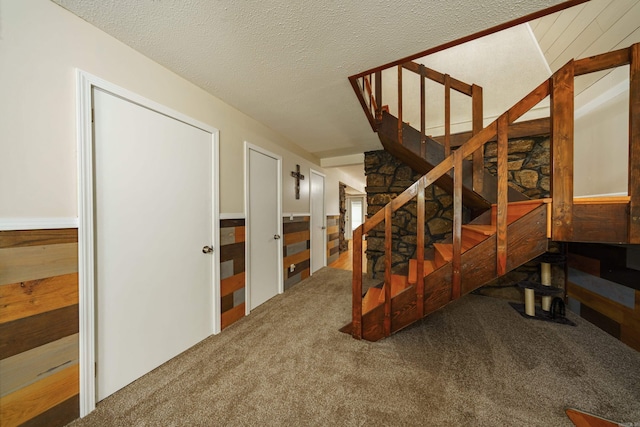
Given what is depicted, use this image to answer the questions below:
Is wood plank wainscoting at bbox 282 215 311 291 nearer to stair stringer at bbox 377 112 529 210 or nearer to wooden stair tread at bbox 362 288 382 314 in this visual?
wooden stair tread at bbox 362 288 382 314

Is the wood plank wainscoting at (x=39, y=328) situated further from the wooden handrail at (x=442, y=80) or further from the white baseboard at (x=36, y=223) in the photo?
the wooden handrail at (x=442, y=80)

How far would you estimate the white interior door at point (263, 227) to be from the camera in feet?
7.27

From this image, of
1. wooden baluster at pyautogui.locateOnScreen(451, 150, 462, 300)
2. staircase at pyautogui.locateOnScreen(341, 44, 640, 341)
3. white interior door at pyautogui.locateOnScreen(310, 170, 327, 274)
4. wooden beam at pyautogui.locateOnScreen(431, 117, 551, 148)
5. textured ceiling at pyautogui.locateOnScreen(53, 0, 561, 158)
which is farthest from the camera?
white interior door at pyautogui.locateOnScreen(310, 170, 327, 274)

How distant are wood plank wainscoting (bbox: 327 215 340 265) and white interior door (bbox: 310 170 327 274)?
276 millimetres

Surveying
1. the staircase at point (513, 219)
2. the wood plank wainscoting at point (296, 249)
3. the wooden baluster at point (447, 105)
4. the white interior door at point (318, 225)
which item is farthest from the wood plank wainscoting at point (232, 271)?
the wooden baluster at point (447, 105)

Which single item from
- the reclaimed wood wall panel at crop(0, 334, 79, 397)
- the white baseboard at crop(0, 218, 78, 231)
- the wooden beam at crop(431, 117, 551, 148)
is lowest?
the reclaimed wood wall panel at crop(0, 334, 79, 397)

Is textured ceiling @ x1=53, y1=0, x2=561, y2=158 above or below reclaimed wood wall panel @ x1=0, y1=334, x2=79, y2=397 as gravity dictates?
above

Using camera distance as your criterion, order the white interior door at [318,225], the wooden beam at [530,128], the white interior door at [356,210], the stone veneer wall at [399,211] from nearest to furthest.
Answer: the wooden beam at [530,128], the stone veneer wall at [399,211], the white interior door at [318,225], the white interior door at [356,210]

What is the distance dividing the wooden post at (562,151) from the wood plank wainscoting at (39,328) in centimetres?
275

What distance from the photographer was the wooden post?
1.15m

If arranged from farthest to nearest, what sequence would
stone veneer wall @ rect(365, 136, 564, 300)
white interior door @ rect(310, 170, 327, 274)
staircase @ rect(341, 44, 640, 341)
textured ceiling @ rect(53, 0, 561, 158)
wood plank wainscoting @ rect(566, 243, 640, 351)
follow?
white interior door @ rect(310, 170, 327, 274) → stone veneer wall @ rect(365, 136, 564, 300) → wood plank wainscoting @ rect(566, 243, 640, 351) → staircase @ rect(341, 44, 640, 341) → textured ceiling @ rect(53, 0, 561, 158)

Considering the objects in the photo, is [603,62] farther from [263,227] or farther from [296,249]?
[296,249]

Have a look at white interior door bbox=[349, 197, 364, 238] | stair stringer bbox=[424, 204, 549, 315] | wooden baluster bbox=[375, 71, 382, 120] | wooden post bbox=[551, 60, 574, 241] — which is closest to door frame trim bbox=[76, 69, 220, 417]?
stair stringer bbox=[424, 204, 549, 315]

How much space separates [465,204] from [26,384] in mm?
4104
